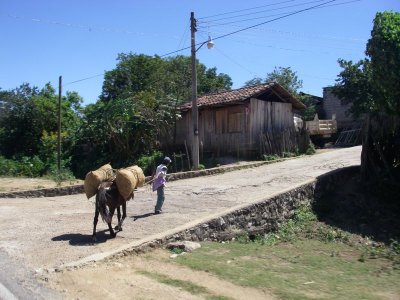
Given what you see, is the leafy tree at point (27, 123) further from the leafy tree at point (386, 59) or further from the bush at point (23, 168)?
the leafy tree at point (386, 59)

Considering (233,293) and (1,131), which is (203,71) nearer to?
(1,131)

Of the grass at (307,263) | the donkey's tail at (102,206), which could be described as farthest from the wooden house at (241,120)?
the donkey's tail at (102,206)

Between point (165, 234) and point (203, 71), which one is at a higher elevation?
point (203, 71)

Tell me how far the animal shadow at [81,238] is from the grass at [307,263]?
6.17 ft

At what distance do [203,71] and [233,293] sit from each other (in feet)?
120

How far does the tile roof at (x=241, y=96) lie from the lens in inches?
872

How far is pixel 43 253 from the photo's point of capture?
308 inches

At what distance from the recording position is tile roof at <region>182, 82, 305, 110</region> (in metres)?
22.1

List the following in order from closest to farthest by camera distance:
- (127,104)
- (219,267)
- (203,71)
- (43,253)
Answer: (219,267) → (43,253) → (127,104) → (203,71)

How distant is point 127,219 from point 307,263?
14.0 ft

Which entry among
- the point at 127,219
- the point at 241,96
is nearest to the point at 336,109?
the point at 241,96

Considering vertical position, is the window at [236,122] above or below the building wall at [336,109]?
below

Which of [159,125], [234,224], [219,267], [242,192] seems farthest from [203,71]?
[219,267]

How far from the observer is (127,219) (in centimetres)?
1034
